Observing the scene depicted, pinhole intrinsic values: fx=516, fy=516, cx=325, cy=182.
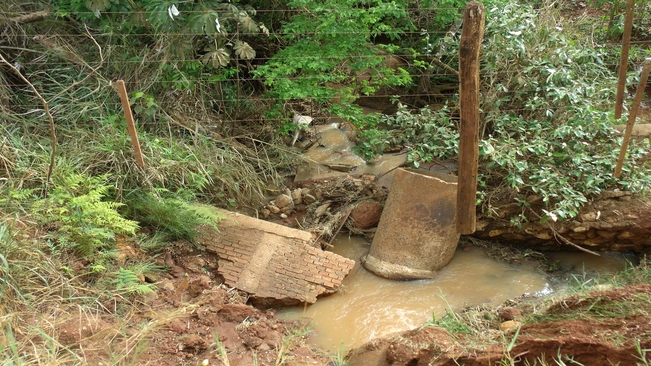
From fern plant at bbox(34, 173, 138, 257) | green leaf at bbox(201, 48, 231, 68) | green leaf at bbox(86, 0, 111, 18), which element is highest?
green leaf at bbox(86, 0, 111, 18)

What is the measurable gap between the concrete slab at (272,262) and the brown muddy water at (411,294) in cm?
15

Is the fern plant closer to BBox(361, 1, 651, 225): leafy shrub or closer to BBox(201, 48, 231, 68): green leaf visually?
BBox(201, 48, 231, 68): green leaf

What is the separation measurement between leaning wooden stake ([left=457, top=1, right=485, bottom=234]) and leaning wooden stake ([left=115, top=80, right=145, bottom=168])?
231cm

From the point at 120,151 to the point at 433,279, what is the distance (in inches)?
110

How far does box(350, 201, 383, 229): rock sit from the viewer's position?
4.75 metres

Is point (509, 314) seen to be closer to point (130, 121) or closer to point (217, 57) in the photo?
point (130, 121)

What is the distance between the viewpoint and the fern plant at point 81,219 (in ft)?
11.3

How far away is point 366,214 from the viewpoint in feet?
15.6

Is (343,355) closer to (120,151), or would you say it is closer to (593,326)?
(593,326)

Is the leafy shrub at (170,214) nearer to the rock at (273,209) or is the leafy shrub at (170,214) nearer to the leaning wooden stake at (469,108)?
the rock at (273,209)

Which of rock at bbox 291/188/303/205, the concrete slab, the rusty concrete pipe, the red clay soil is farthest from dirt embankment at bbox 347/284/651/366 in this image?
rock at bbox 291/188/303/205

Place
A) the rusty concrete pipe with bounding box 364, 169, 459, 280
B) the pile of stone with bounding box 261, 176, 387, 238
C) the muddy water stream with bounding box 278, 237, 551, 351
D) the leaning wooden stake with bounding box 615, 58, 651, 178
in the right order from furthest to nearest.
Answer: the pile of stone with bounding box 261, 176, 387, 238
the rusty concrete pipe with bounding box 364, 169, 459, 280
the muddy water stream with bounding box 278, 237, 551, 351
the leaning wooden stake with bounding box 615, 58, 651, 178

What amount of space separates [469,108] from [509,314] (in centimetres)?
143

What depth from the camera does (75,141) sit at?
14.3ft
